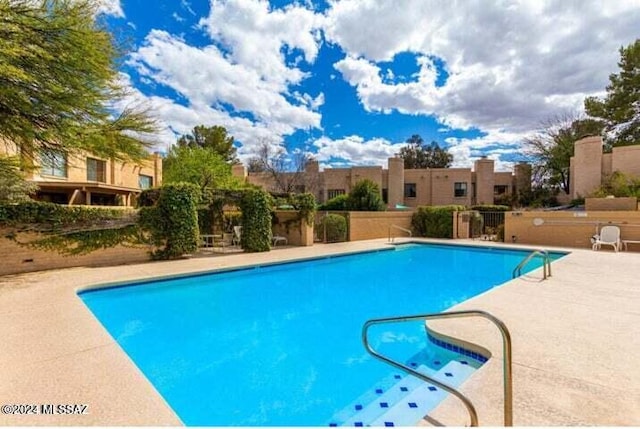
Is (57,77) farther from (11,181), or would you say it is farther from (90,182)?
(90,182)

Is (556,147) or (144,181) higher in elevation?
(556,147)

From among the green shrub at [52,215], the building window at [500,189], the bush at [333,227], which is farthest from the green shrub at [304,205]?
the building window at [500,189]

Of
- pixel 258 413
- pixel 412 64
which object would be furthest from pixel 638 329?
pixel 412 64

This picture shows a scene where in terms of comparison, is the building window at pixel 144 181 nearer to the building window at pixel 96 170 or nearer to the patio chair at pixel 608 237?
the building window at pixel 96 170

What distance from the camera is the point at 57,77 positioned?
7680mm

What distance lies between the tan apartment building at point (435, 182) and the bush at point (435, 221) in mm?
9594

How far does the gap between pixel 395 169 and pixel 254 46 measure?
19653mm

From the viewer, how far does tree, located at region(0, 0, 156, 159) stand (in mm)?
6801

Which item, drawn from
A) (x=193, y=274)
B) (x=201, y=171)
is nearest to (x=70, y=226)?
(x=193, y=274)

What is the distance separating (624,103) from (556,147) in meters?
5.42

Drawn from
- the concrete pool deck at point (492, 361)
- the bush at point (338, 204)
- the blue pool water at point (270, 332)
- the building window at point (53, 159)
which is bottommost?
the blue pool water at point (270, 332)

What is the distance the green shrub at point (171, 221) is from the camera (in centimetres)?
1100

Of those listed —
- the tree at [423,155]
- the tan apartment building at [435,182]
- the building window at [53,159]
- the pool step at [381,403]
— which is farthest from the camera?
the tree at [423,155]

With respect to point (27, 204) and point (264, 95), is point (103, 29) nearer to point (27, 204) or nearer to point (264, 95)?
point (27, 204)
